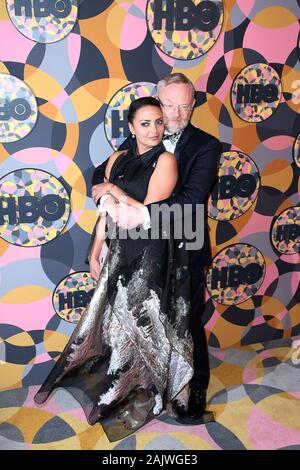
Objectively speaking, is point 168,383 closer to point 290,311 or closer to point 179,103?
point 290,311

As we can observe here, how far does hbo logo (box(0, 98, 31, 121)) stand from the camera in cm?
216

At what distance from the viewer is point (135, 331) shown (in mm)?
A: 2203

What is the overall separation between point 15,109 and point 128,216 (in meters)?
0.80

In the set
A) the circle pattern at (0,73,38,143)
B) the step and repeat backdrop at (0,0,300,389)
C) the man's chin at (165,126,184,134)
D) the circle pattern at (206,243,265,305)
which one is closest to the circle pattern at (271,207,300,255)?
the step and repeat backdrop at (0,0,300,389)

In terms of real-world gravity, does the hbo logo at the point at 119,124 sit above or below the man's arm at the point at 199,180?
above

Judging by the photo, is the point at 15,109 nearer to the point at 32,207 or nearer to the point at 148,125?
the point at 32,207

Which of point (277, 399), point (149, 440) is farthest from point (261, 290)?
point (149, 440)

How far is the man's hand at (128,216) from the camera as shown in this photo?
1.92 meters

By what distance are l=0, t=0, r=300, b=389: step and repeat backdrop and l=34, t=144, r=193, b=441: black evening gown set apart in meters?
0.29

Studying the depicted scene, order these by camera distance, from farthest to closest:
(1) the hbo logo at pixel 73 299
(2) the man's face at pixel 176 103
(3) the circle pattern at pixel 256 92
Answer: (1) the hbo logo at pixel 73 299 → (3) the circle pattern at pixel 256 92 → (2) the man's face at pixel 176 103

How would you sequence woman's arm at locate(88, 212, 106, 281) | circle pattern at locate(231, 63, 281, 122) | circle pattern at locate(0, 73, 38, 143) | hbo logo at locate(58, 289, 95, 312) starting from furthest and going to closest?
1. hbo logo at locate(58, 289, 95, 312)
2. circle pattern at locate(231, 63, 281, 122)
3. woman's arm at locate(88, 212, 106, 281)
4. circle pattern at locate(0, 73, 38, 143)

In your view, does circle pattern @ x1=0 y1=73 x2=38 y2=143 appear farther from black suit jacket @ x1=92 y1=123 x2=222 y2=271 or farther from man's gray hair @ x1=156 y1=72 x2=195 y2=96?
black suit jacket @ x1=92 y1=123 x2=222 y2=271

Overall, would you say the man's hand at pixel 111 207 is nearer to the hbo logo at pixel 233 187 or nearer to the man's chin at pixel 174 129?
the man's chin at pixel 174 129

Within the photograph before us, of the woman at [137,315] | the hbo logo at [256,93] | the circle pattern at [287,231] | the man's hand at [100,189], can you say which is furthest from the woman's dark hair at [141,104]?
the circle pattern at [287,231]
